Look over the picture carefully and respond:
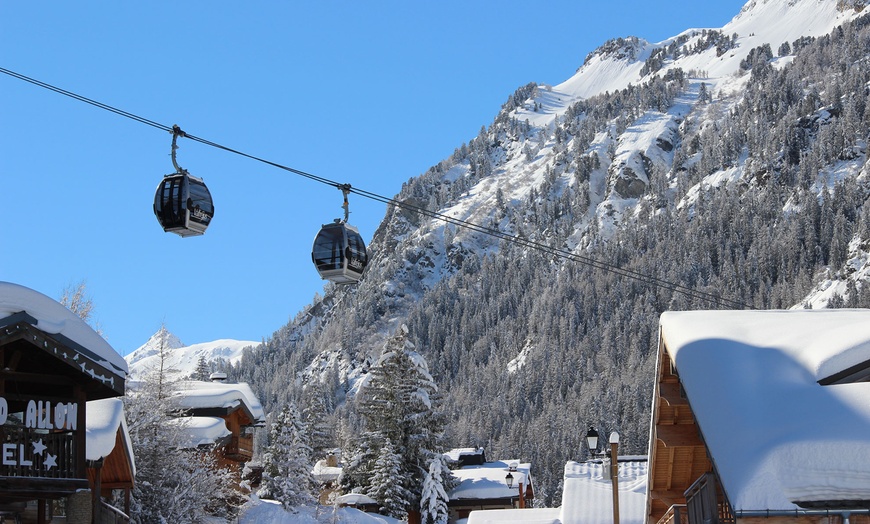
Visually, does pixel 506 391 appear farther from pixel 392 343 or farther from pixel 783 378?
pixel 783 378

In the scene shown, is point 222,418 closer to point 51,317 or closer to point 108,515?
point 108,515

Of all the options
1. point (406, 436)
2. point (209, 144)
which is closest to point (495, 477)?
point (406, 436)

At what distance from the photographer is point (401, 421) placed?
49281 millimetres

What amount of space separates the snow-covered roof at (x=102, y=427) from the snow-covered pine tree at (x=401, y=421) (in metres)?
22.8

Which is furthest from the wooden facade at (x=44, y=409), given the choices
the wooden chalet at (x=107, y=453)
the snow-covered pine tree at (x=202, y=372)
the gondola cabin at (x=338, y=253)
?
the snow-covered pine tree at (x=202, y=372)

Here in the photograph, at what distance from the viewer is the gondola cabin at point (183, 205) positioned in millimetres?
18891

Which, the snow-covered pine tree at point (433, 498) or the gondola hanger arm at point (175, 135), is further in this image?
the snow-covered pine tree at point (433, 498)

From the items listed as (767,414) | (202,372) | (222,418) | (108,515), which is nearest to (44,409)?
(108,515)

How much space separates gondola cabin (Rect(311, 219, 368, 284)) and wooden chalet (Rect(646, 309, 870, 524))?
5.21 meters

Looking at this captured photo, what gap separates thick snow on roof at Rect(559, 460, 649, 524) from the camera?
3234 centimetres

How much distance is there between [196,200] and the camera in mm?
19062

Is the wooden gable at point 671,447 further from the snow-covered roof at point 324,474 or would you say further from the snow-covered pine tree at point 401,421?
the snow-covered roof at point 324,474

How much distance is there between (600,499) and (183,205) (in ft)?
62.2

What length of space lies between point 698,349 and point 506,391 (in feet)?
596
